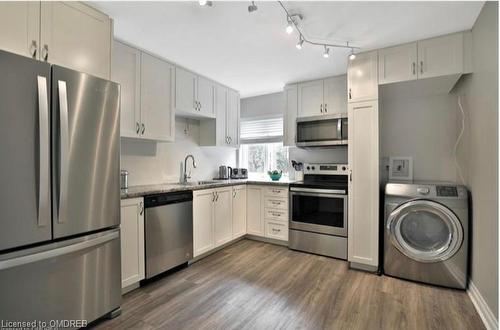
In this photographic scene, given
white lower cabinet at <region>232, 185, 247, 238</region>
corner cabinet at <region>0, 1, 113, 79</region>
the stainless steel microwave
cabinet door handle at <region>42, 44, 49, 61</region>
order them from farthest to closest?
white lower cabinet at <region>232, 185, 247, 238</region>, the stainless steel microwave, cabinet door handle at <region>42, 44, 49, 61</region>, corner cabinet at <region>0, 1, 113, 79</region>

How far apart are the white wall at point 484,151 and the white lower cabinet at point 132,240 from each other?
9.15 ft

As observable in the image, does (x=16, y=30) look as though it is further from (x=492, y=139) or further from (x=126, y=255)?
(x=492, y=139)

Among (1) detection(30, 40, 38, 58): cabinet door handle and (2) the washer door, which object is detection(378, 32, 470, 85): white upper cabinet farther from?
(1) detection(30, 40, 38, 58): cabinet door handle

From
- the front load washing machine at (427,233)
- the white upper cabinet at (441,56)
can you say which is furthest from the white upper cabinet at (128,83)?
the white upper cabinet at (441,56)

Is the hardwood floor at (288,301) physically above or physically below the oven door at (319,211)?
below

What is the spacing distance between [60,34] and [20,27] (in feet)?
0.74

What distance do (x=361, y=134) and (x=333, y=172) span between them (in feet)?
2.93

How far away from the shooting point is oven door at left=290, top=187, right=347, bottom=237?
2978mm

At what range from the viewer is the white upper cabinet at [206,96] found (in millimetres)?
3400

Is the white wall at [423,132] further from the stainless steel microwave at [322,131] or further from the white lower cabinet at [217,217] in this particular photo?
the white lower cabinet at [217,217]

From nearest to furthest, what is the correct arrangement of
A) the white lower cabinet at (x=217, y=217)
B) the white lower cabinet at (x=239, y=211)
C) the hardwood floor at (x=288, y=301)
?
1. the hardwood floor at (x=288, y=301)
2. the white lower cabinet at (x=217, y=217)
3. the white lower cabinet at (x=239, y=211)

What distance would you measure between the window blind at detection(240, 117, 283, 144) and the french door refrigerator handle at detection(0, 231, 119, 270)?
120 inches

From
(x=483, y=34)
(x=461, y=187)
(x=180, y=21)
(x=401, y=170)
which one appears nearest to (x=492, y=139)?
(x=461, y=187)

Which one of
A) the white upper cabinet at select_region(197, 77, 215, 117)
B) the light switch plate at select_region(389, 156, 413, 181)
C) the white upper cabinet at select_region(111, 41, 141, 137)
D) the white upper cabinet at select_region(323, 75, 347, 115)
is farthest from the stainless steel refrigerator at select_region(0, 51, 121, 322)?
the light switch plate at select_region(389, 156, 413, 181)
